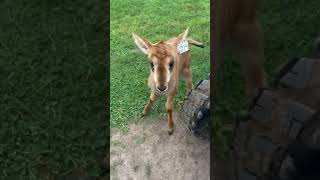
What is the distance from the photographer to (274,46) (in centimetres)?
385

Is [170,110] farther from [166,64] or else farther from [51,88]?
[51,88]

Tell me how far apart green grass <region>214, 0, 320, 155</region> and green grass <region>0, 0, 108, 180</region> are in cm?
83

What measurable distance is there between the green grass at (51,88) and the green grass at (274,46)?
2.71 feet

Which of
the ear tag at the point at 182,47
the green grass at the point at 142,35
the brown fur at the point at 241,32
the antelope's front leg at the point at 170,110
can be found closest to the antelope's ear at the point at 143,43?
the ear tag at the point at 182,47

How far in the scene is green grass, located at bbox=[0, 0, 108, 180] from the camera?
362 cm

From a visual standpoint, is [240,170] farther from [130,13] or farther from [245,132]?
[130,13]

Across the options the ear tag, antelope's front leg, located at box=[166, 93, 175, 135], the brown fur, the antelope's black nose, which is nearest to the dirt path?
antelope's front leg, located at box=[166, 93, 175, 135]

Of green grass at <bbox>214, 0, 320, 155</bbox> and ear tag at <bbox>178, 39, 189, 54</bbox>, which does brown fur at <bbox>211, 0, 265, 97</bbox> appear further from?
ear tag at <bbox>178, 39, 189, 54</bbox>

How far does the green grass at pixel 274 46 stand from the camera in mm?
2980

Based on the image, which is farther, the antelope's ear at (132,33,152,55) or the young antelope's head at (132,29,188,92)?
the antelope's ear at (132,33,152,55)

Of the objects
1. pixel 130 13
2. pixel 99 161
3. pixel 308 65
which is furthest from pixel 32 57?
pixel 308 65

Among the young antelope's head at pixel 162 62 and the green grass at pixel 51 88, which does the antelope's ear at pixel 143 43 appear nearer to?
the young antelope's head at pixel 162 62

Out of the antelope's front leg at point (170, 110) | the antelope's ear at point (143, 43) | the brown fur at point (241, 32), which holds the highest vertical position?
the brown fur at point (241, 32)

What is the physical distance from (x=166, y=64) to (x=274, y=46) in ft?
2.40
